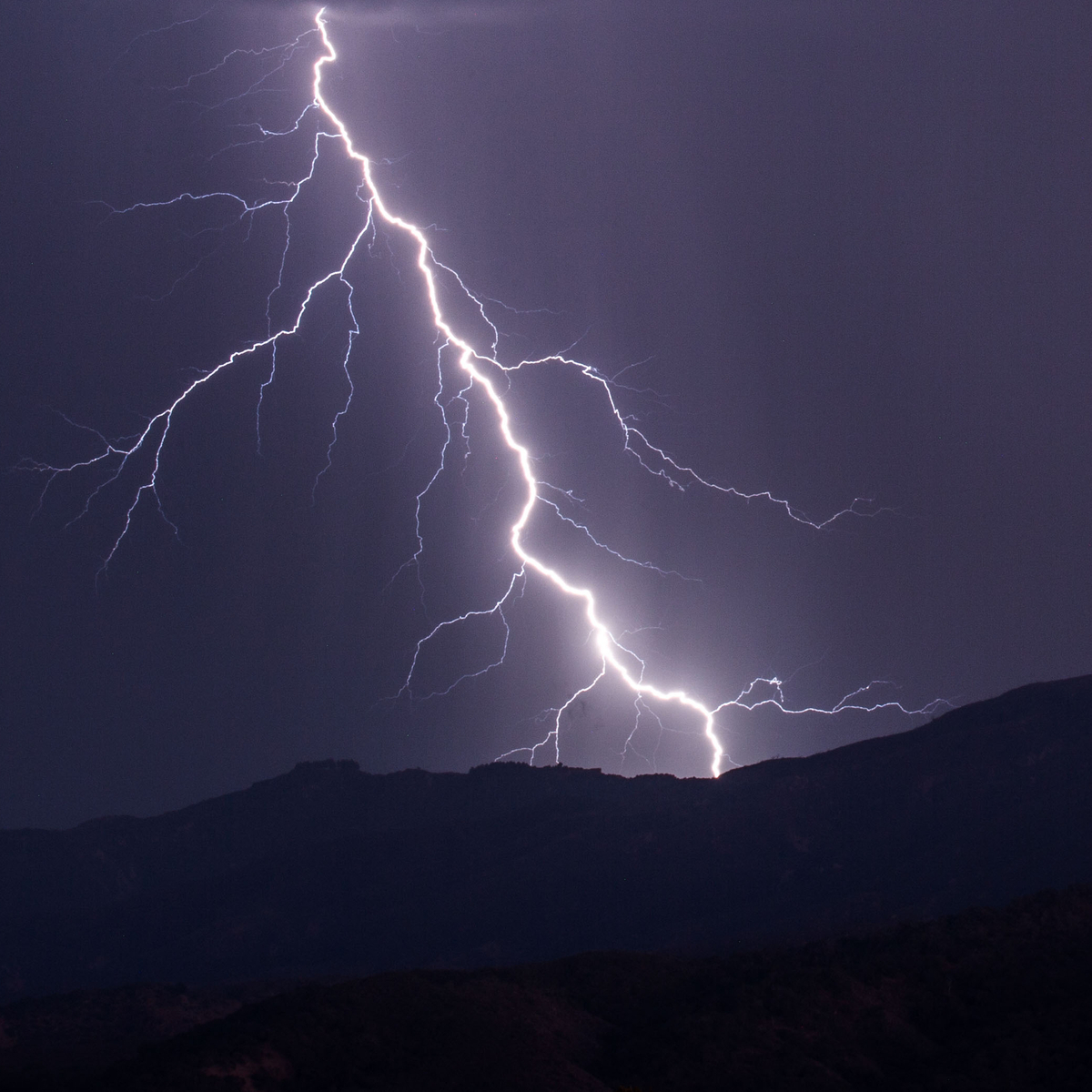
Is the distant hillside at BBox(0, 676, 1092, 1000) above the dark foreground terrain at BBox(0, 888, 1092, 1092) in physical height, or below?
above

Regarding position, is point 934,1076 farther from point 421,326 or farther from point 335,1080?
point 421,326

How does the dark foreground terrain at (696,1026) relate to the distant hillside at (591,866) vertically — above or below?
below

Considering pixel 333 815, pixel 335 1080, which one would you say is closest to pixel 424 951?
pixel 333 815

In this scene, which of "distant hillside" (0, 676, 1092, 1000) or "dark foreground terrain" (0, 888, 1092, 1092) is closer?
"dark foreground terrain" (0, 888, 1092, 1092)

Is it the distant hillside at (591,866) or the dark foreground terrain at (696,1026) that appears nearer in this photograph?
the dark foreground terrain at (696,1026)
